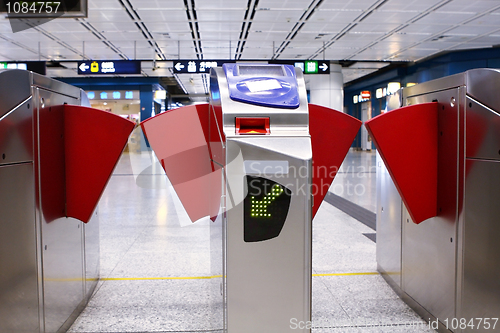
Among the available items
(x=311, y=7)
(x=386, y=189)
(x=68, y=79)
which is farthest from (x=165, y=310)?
(x=68, y=79)

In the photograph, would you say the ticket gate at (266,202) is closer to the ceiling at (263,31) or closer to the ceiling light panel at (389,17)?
the ceiling at (263,31)

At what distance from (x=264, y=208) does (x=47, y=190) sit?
1.16 m

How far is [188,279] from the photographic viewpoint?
2.91m

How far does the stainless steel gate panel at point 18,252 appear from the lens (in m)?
1.65

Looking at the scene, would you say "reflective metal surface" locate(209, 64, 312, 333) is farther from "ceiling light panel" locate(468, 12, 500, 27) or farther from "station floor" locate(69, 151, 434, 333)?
"ceiling light panel" locate(468, 12, 500, 27)

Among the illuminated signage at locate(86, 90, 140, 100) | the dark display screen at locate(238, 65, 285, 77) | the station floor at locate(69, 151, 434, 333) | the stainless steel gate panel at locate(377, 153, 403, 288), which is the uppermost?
the illuminated signage at locate(86, 90, 140, 100)

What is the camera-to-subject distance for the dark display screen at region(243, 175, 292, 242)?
1.46 meters

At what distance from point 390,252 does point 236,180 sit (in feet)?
5.86

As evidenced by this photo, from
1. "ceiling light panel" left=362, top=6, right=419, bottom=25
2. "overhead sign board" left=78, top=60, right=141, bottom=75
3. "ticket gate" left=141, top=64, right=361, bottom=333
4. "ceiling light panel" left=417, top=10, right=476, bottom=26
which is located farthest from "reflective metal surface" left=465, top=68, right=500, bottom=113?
"overhead sign board" left=78, top=60, right=141, bottom=75

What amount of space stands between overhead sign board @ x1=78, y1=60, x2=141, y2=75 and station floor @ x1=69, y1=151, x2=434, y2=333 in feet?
22.9

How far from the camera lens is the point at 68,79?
18656mm

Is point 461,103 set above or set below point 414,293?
above

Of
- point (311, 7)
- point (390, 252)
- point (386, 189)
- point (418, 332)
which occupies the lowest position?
point (418, 332)

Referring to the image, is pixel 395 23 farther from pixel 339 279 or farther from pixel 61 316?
pixel 61 316
